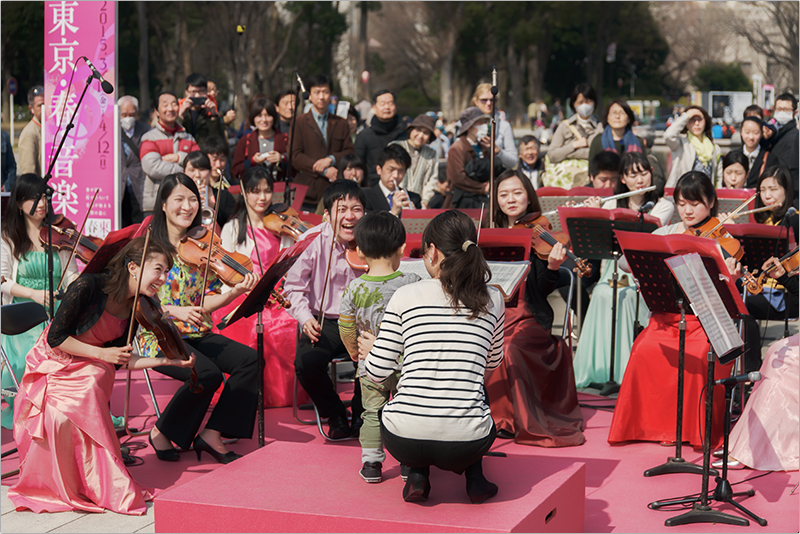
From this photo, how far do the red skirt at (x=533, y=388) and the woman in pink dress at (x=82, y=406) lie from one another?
5.71 ft

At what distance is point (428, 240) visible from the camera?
3.16m

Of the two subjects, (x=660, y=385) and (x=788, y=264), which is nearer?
(x=788, y=264)

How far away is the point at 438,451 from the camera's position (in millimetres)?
2943

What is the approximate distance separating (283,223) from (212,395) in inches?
54.2

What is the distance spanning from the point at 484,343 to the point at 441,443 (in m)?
0.37

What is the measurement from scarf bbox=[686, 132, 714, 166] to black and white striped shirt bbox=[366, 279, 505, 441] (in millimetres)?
5829

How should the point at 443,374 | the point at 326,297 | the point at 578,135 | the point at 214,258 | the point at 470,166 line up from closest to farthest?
the point at 443,374 < the point at 214,258 < the point at 326,297 < the point at 470,166 < the point at 578,135

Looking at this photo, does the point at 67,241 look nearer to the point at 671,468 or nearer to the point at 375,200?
the point at 375,200

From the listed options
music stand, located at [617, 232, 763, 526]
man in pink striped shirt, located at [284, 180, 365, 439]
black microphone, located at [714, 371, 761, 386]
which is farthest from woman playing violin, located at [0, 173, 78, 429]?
black microphone, located at [714, 371, 761, 386]

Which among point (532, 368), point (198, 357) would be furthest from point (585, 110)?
point (198, 357)

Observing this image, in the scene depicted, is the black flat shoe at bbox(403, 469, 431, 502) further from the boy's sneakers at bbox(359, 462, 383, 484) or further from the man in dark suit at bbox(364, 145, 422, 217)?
the man in dark suit at bbox(364, 145, 422, 217)

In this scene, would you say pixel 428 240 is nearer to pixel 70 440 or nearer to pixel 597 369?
pixel 70 440

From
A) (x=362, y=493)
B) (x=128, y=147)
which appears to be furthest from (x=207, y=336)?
(x=128, y=147)

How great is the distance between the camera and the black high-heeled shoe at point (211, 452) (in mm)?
4289
